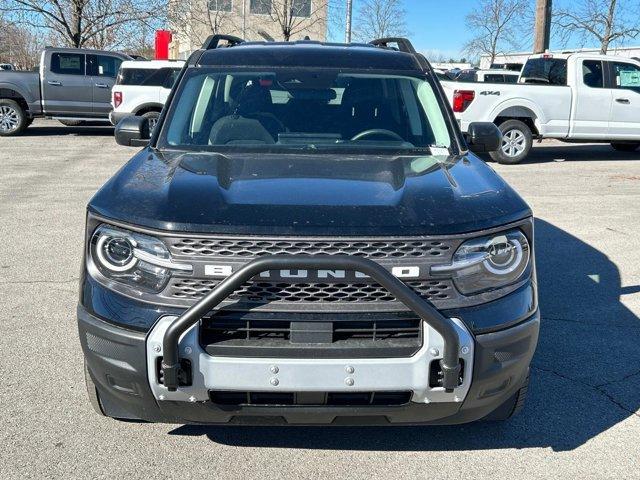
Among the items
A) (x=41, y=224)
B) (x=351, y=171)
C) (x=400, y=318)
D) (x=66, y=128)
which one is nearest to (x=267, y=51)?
(x=351, y=171)

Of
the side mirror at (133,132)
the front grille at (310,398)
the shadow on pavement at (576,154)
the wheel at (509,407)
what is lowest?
the wheel at (509,407)

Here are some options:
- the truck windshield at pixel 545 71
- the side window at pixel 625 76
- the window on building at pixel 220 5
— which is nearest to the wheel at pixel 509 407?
the truck windshield at pixel 545 71

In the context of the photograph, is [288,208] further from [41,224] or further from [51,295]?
[41,224]

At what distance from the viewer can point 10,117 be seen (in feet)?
54.2

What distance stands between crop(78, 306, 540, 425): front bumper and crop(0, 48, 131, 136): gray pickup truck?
1498cm

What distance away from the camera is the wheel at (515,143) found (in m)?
13.2

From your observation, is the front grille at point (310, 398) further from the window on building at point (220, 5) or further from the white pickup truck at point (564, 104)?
the window on building at point (220, 5)

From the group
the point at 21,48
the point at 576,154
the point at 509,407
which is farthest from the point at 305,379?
the point at 21,48

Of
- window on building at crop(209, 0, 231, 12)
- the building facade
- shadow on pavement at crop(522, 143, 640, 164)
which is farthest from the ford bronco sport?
window on building at crop(209, 0, 231, 12)

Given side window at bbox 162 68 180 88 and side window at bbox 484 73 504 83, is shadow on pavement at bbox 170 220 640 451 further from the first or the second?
side window at bbox 484 73 504 83

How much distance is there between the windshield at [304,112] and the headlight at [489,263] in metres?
1.22

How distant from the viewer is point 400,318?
8.76 ft

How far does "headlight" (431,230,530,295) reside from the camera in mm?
2730

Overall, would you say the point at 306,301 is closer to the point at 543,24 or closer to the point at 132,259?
the point at 132,259
